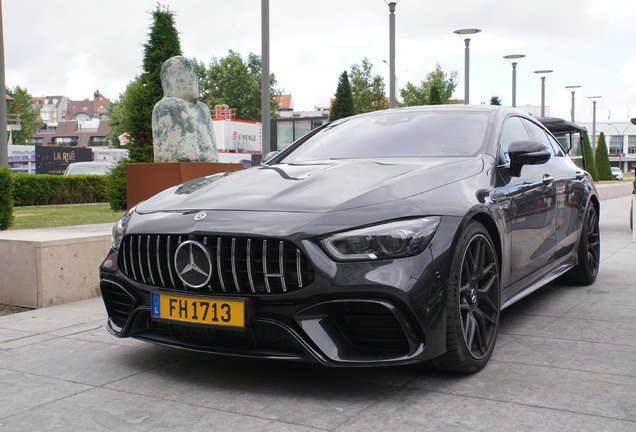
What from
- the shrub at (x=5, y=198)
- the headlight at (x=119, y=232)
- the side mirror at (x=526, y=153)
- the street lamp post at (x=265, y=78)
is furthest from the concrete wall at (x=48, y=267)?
the street lamp post at (x=265, y=78)

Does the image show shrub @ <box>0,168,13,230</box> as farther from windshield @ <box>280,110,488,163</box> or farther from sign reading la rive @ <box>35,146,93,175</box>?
sign reading la rive @ <box>35,146,93,175</box>

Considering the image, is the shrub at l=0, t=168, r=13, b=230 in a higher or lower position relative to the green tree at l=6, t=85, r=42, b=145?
lower

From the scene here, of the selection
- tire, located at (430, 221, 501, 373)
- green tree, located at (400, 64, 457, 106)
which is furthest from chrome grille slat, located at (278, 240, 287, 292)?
green tree, located at (400, 64, 457, 106)

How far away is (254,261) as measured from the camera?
3080 mm

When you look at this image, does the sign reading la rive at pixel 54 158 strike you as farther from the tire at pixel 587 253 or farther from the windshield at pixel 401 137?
the windshield at pixel 401 137

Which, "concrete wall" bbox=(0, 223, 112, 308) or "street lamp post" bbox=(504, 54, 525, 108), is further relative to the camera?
"street lamp post" bbox=(504, 54, 525, 108)

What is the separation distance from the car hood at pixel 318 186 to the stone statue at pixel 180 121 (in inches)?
293

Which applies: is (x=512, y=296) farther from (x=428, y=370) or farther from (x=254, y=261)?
(x=254, y=261)

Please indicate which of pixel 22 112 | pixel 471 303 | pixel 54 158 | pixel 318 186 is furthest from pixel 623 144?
pixel 318 186

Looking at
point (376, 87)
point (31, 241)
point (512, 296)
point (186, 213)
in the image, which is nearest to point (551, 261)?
point (512, 296)

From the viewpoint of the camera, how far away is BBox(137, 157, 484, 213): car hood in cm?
327

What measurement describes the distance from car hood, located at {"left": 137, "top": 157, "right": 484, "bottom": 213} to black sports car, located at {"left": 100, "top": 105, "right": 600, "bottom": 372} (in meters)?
0.01

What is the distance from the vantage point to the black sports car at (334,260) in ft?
9.93

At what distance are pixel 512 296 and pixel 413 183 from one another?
1.25 meters
